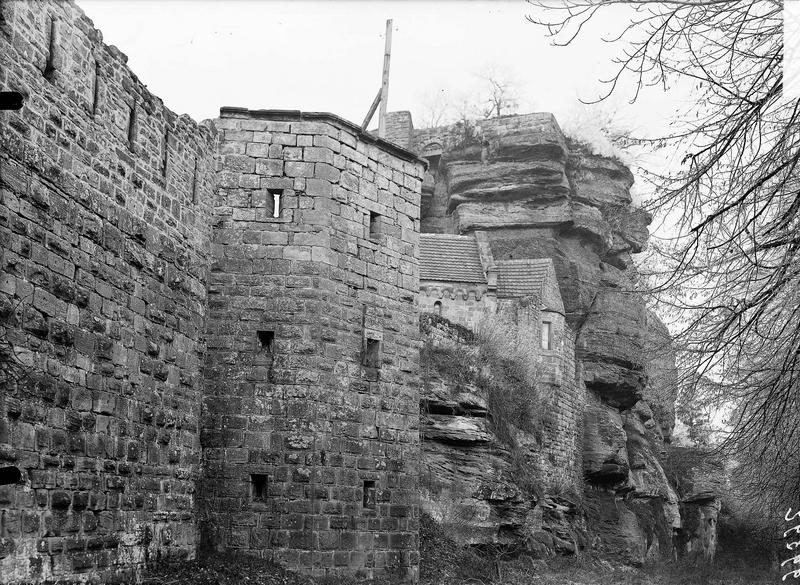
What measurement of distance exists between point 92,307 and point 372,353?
4990 mm

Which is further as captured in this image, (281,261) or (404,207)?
(404,207)

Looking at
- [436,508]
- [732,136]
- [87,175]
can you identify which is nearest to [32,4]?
[87,175]

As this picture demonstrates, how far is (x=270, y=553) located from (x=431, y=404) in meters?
7.40

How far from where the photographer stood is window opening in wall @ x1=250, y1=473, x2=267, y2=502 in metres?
13.2

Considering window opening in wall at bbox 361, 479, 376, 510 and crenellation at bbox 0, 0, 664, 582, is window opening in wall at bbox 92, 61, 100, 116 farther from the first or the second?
window opening in wall at bbox 361, 479, 376, 510

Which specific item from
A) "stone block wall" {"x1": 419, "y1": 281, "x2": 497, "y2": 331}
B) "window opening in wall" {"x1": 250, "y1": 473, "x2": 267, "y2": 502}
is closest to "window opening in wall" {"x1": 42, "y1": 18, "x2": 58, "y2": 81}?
"window opening in wall" {"x1": 250, "y1": 473, "x2": 267, "y2": 502}

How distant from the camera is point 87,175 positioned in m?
10.4

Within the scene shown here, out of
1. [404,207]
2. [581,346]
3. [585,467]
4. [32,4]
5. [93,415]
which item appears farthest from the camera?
[581,346]

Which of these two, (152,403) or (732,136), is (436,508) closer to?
(152,403)

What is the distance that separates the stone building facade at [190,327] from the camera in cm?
932

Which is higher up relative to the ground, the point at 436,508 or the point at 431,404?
the point at 431,404

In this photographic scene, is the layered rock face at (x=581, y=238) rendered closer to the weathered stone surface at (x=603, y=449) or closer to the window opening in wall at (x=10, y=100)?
the weathered stone surface at (x=603, y=449)

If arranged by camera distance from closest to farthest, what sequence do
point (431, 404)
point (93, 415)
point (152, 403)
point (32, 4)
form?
point (32, 4), point (93, 415), point (152, 403), point (431, 404)

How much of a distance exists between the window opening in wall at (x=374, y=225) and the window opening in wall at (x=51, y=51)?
5912 millimetres
